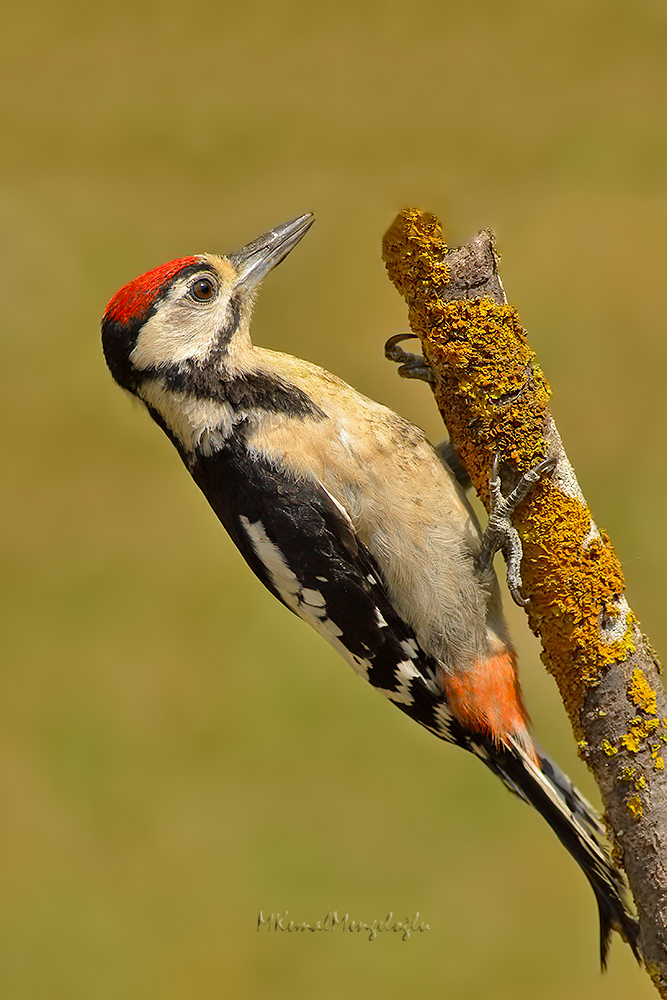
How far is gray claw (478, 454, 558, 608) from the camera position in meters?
1.86

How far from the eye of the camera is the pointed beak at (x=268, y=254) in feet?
7.61

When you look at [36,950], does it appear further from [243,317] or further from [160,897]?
[243,317]

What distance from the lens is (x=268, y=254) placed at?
7.63 feet

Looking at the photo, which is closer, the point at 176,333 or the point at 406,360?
the point at 176,333

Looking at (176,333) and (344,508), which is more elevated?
(176,333)

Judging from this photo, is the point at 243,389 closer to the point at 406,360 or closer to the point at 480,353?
the point at 406,360

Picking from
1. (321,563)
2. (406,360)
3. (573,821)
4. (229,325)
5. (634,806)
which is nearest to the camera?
(634,806)

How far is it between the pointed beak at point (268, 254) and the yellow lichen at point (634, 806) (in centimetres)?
151

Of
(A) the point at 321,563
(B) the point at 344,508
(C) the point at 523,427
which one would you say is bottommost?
(A) the point at 321,563

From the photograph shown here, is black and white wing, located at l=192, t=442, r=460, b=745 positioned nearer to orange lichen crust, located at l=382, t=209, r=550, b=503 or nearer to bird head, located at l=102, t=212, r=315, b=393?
bird head, located at l=102, t=212, r=315, b=393

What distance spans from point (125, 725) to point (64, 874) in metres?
0.71

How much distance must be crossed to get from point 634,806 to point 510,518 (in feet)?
2.04

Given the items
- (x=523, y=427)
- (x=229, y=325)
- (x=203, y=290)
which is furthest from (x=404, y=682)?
(x=203, y=290)

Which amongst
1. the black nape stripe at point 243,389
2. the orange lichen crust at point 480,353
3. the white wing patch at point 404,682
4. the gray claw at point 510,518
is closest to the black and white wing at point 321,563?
the white wing patch at point 404,682
